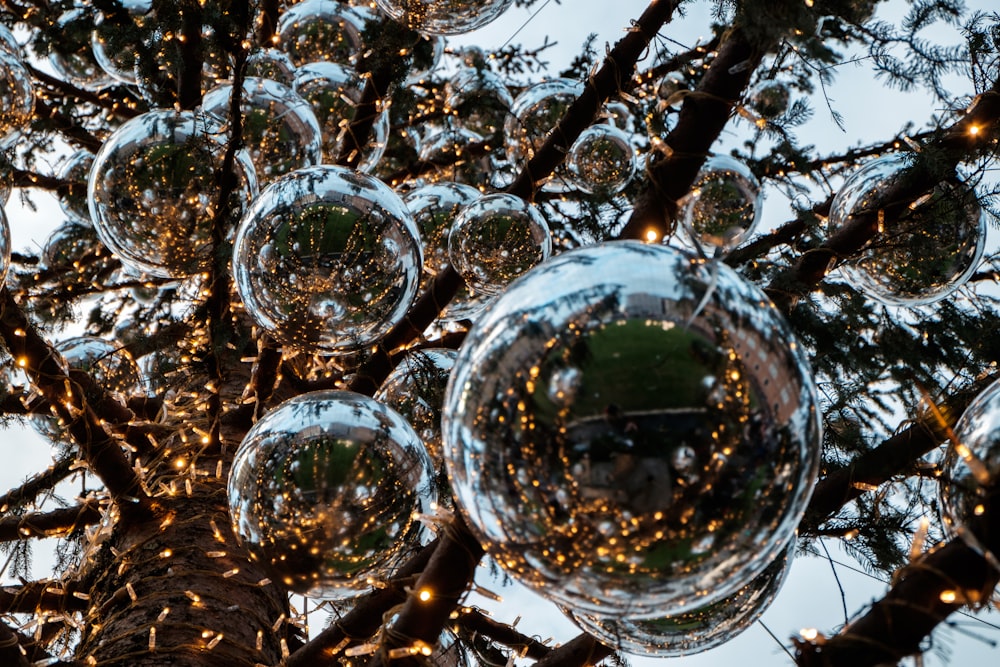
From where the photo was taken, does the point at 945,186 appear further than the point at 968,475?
Yes

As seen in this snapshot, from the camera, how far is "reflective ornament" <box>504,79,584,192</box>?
4.52 m

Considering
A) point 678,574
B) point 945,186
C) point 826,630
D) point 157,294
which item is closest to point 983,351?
point 945,186

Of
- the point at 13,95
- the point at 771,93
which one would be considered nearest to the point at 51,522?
the point at 13,95

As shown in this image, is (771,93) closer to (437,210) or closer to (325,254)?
(437,210)

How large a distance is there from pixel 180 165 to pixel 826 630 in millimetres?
2254

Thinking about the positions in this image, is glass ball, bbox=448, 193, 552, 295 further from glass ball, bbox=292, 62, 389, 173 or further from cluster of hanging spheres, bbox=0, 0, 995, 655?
glass ball, bbox=292, 62, 389, 173

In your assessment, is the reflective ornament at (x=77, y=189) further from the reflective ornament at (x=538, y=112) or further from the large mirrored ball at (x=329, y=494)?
the large mirrored ball at (x=329, y=494)

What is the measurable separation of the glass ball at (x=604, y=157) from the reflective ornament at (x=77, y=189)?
2.87 metres

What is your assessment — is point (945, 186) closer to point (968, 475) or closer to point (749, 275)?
point (749, 275)

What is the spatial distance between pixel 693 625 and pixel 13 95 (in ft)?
10.3

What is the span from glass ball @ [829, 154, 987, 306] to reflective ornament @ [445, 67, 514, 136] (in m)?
2.21

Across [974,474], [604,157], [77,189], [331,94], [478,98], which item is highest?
[478,98]

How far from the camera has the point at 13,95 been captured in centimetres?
330

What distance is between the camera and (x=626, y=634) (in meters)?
2.17
